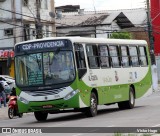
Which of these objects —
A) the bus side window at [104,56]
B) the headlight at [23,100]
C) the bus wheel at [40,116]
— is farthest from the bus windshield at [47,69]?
the bus side window at [104,56]

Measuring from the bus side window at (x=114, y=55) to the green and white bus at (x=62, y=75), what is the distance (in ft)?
1.38

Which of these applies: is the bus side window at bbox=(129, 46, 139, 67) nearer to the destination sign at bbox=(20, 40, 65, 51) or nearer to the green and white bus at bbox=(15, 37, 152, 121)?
the green and white bus at bbox=(15, 37, 152, 121)

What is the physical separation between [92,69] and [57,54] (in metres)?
1.91

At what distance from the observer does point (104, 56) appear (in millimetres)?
25047

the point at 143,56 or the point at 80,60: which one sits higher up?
the point at 80,60

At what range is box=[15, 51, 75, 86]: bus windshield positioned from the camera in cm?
2211

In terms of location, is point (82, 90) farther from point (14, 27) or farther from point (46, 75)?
point (14, 27)

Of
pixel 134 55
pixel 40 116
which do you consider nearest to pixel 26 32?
pixel 134 55

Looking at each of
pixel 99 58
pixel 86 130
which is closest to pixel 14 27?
pixel 99 58

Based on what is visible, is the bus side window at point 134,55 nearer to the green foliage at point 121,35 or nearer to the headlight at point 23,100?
the headlight at point 23,100

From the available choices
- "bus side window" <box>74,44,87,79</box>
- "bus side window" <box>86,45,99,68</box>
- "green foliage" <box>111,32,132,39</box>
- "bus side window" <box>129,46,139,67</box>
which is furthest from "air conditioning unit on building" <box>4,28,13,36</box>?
"bus side window" <box>74,44,87,79</box>

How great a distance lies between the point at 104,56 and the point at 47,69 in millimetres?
3603

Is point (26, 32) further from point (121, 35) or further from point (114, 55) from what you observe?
point (114, 55)

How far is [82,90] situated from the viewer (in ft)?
73.9
